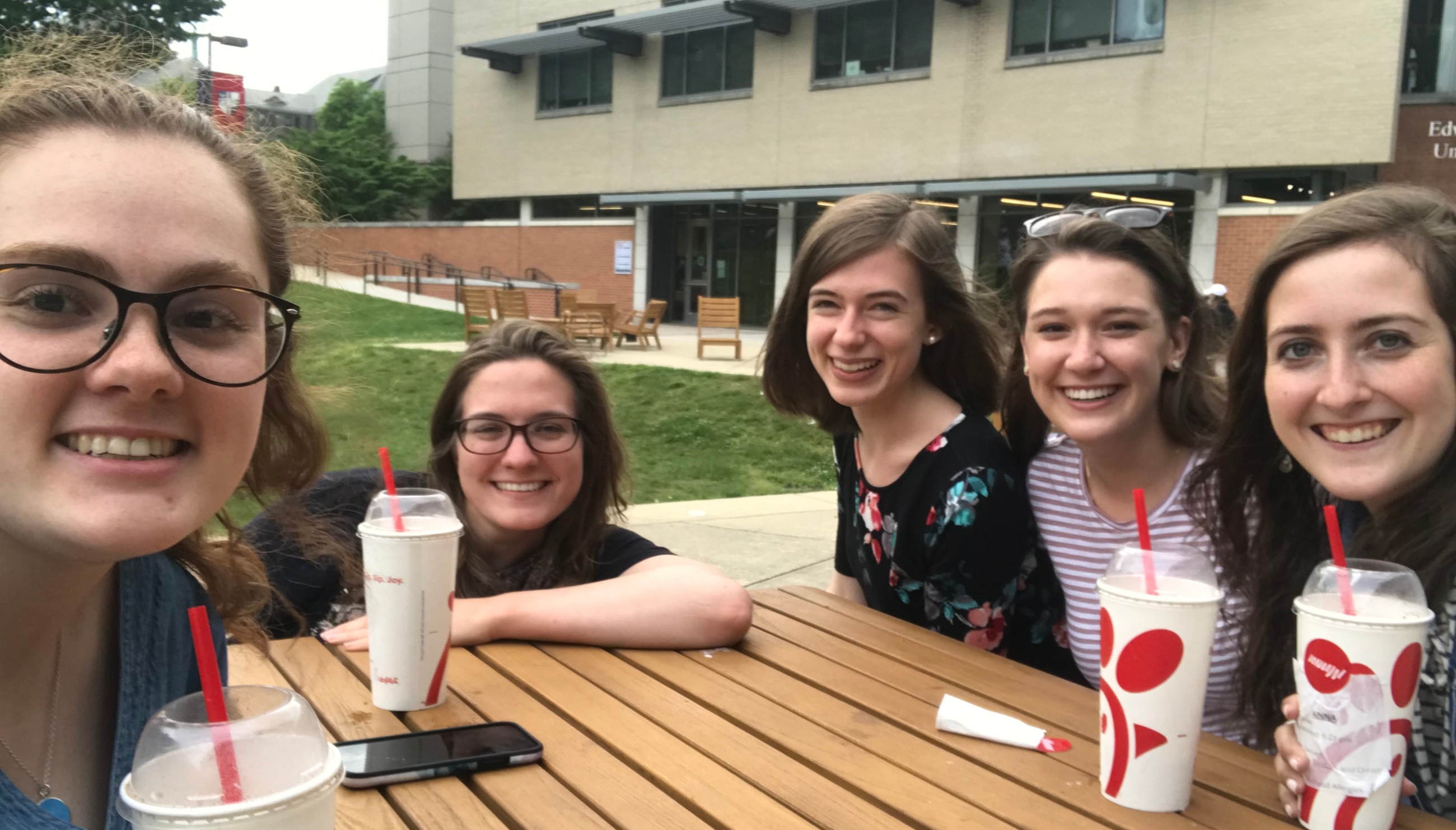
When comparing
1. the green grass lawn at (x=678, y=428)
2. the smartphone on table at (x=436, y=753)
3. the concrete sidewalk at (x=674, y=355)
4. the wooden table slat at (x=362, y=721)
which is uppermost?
the smartphone on table at (x=436, y=753)

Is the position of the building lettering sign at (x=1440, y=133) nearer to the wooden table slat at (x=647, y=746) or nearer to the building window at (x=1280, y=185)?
the building window at (x=1280, y=185)

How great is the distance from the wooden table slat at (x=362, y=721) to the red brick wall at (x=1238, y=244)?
60.0ft

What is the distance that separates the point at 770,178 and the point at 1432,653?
23.9 meters

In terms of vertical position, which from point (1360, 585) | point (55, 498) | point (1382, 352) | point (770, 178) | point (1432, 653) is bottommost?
point (1432, 653)

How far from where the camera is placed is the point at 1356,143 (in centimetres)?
1712

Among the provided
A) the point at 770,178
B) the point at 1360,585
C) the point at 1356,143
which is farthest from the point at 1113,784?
the point at 770,178

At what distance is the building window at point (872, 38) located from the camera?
885 inches

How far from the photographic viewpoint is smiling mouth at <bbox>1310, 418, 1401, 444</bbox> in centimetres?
175

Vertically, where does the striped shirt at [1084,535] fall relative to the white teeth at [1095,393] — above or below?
below

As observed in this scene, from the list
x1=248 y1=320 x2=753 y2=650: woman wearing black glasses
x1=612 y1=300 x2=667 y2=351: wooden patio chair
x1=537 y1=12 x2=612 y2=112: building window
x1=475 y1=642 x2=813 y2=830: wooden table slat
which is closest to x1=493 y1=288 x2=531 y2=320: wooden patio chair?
x1=612 y1=300 x2=667 y2=351: wooden patio chair

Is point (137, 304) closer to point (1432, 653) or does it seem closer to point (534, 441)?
point (534, 441)

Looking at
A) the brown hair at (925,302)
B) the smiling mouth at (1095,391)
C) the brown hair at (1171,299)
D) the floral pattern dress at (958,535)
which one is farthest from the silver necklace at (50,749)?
the brown hair at (1171,299)

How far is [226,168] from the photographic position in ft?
4.53

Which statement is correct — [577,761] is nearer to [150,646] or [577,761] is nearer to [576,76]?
[150,646]
